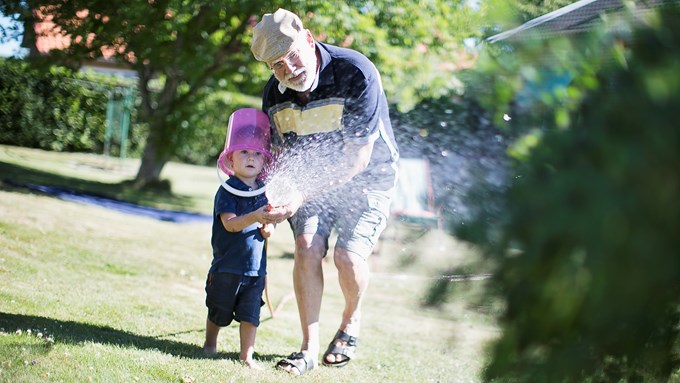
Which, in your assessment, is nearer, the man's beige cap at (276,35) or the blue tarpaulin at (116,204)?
the man's beige cap at (276,35)

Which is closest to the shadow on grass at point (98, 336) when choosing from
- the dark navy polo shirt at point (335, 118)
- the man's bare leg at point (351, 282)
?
the man's bare leg at point (351, 282)

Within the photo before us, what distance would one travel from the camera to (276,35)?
3.79m

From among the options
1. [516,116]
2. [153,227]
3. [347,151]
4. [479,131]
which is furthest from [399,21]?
[516,116]

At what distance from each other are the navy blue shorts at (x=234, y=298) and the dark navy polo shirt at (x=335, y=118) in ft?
2.69

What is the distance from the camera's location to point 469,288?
1815 millimetres

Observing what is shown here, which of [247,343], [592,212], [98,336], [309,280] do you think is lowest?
[98,336]

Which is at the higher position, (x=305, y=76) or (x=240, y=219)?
(x=305, y=76)

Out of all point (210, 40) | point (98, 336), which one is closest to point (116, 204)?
point (210, 40)

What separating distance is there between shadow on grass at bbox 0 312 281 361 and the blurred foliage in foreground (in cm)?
271

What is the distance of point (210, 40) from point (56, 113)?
8.97 m

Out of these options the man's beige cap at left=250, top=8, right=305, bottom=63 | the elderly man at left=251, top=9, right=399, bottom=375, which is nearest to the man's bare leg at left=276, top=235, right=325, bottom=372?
the elderly man at left=251, top=9, right=399, bottom=375

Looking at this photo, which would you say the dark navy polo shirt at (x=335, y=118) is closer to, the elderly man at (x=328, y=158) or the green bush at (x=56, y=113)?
the elderly man at (x=328, y=158)

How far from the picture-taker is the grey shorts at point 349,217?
4.21 metres

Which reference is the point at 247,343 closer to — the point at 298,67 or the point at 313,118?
the point at 313,118
